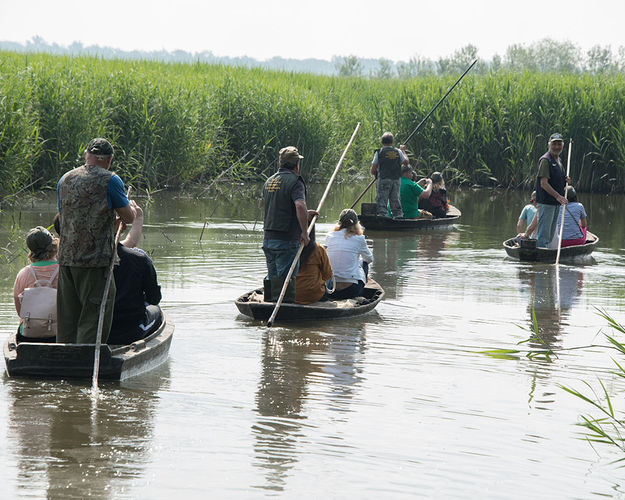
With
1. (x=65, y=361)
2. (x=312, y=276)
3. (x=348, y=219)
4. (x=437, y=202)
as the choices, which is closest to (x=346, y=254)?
(x=348, y=219)

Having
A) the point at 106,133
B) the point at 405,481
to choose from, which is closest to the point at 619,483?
the point at 405,481

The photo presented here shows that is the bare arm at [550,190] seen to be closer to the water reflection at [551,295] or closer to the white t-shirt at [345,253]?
the water reflection at [551,295]

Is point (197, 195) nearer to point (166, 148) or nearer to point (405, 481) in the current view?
point (166, 148)

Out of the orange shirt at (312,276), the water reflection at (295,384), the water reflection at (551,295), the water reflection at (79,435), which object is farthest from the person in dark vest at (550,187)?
the water reflection at (79,435)

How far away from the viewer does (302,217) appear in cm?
918

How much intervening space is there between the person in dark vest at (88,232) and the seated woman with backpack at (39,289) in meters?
0.27

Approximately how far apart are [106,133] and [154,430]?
556 inches

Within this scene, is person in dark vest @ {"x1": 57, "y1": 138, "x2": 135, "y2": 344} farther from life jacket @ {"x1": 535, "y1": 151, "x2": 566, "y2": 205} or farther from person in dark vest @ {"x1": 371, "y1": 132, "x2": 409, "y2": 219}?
person in dark vest @ {"x1": 371, "y1": 132, "x2": 409, "y2": 219}

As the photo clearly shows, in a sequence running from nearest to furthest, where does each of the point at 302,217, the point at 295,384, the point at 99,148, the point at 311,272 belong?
1. the point at 99,148
2. the point at 295,384
3. the point at 302,217
4. the point at 311,272

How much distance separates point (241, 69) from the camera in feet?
99.8

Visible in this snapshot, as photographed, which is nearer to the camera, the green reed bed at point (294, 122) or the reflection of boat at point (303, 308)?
the reflection of boat at point (303, 308)

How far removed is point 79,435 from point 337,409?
180 centimetres

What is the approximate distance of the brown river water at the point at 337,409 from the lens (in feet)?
17.2

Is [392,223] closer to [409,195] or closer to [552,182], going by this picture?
[409,195]
